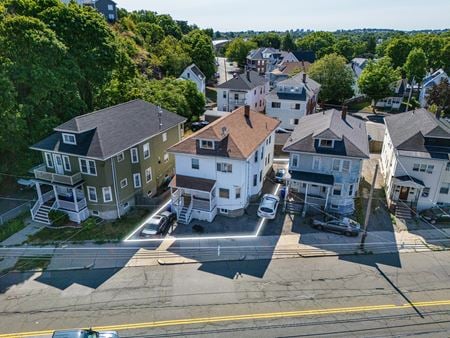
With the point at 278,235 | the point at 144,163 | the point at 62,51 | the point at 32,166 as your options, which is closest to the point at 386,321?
the point at 278,235

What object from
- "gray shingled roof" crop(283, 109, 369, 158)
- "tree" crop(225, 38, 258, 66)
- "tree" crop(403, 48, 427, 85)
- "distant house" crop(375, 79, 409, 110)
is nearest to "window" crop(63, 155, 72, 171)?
"gray shingled roof" crop(283, 109, 369, 158)

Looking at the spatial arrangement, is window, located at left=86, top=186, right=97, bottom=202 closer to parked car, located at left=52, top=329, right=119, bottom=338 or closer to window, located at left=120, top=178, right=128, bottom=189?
window, located at left=120, top=178, right=128, bottom=189

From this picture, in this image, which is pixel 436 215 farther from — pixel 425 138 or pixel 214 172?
pixel 214 172

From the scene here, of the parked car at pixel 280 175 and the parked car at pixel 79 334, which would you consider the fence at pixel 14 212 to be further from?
the parked car at pixel 280 175

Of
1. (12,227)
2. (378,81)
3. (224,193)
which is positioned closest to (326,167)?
(224,193)

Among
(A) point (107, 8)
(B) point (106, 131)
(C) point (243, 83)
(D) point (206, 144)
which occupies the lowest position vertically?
(D) point (206, 144)

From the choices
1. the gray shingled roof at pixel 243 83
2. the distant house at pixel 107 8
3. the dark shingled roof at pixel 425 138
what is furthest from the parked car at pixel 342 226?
the distant house at pixel 107 8

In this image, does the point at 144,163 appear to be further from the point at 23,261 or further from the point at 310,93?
the point at 310,93
